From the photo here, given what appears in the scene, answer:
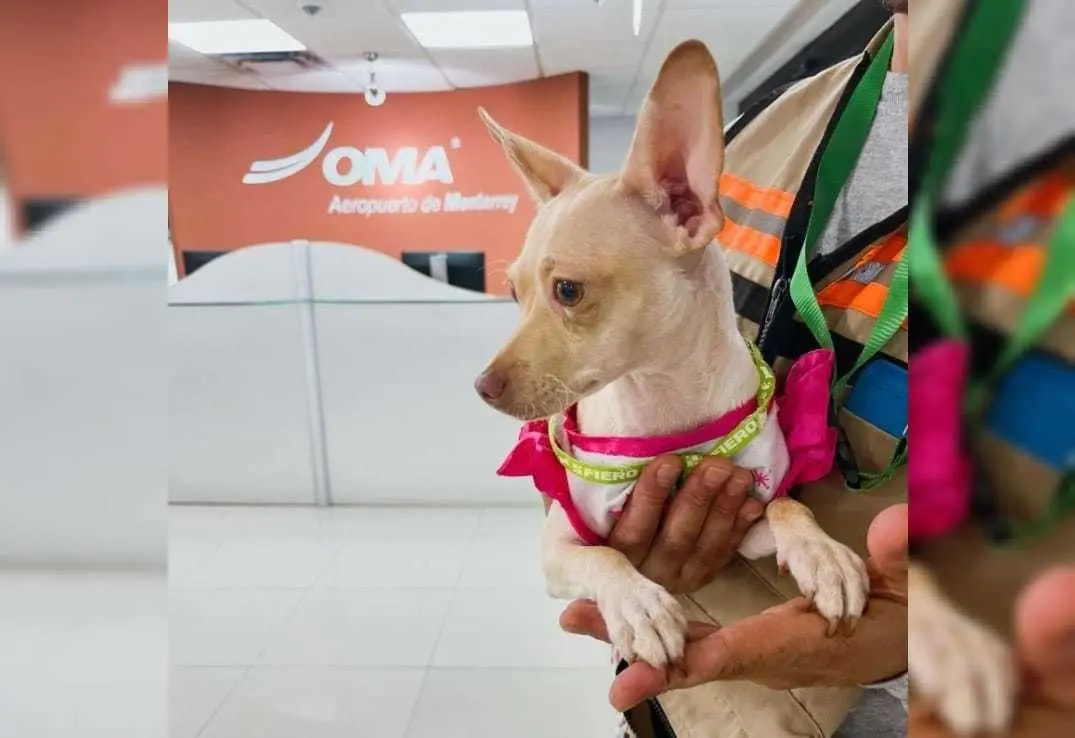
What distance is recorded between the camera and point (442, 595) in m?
2.51

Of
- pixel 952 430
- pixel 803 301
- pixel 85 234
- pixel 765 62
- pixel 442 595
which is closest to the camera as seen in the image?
pixel 952 430

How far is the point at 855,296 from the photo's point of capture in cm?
66

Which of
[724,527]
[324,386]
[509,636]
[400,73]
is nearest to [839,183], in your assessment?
[724,527]

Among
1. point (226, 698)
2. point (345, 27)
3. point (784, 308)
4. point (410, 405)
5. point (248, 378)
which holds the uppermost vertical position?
point (345, 27)

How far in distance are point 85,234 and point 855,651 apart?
714 mm

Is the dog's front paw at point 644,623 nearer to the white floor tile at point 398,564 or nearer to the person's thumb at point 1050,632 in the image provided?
the person's thumb at point 1050,632

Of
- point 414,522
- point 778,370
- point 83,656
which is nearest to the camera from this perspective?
point 778,370

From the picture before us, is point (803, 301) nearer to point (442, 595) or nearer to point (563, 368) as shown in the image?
point (563, 368)

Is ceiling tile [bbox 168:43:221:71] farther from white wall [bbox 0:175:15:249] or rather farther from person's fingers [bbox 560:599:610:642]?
person's fingers [bbox 560:599:610:642]

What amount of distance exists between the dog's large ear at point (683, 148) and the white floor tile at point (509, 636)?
5.14ft

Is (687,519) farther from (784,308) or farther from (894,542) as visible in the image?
(894,542)

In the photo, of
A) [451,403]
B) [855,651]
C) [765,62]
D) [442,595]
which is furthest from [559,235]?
[451,403]

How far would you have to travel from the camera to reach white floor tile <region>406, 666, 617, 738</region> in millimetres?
1905

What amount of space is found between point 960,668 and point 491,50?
258cm
